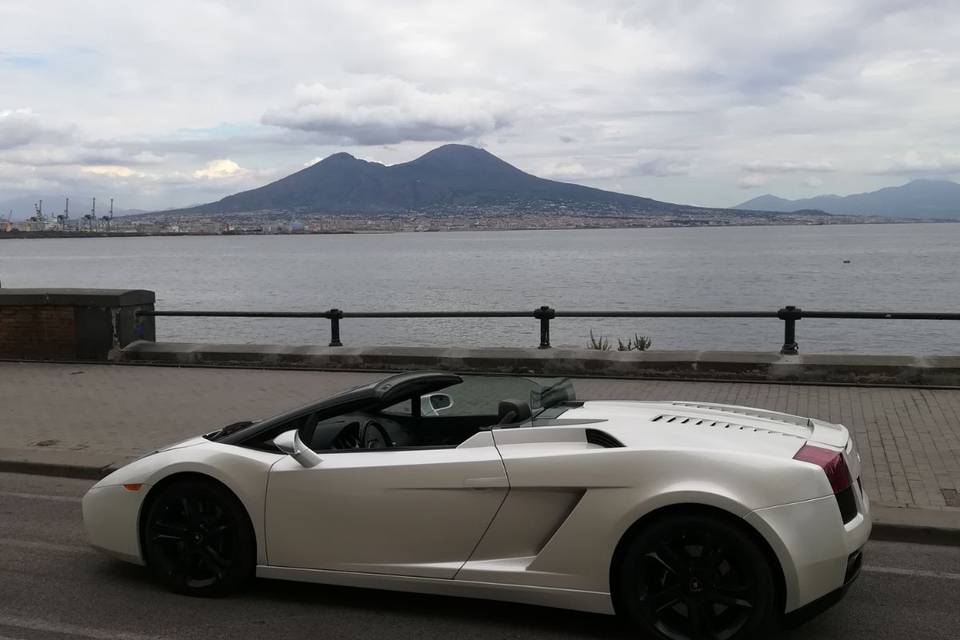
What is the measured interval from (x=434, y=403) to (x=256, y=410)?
5631mm

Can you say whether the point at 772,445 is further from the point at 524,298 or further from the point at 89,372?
the point at 524,298

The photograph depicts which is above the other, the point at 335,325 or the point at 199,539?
the point at 335,325

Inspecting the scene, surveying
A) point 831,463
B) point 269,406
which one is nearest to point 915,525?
point 831,463

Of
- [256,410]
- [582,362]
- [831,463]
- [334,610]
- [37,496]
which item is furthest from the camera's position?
[582,362]

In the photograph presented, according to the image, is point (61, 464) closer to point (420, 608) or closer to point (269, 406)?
point (269, 406)

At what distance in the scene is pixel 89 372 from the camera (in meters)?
Answer: 13.3

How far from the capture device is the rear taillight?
4.27 metres

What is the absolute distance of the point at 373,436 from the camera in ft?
16.9

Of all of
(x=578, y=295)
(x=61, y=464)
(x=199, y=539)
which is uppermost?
(x=199, y=539)

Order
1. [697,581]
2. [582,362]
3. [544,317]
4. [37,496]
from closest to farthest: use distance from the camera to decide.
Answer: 1. [697,581]
2. [37,496]
3. [582,362]
4. [544,317]

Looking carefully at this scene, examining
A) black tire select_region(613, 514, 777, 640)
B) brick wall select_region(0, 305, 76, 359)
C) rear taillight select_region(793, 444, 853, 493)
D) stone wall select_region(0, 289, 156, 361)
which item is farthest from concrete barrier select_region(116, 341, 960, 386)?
black tire select_region(613, 514, 777, 640)

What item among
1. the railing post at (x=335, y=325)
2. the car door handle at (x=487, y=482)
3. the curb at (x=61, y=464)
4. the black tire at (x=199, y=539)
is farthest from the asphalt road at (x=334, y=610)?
the railing post at (x=335, y=325)

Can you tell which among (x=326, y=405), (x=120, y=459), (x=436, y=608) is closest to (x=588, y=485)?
(x=436, y=608)

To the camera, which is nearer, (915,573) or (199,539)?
(199,539)
